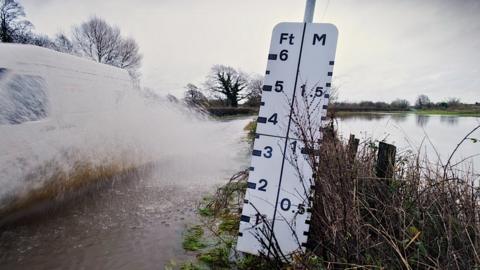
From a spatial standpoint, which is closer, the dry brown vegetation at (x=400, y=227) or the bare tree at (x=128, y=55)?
the dry brown vegetation at (x=400, y=227)

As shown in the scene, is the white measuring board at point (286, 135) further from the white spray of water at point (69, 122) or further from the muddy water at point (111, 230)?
the white spray of water at point (69, 122)

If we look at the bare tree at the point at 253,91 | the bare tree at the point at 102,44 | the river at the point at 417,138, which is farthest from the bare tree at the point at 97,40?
the river at the point at 417,138

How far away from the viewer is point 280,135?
3102 mm

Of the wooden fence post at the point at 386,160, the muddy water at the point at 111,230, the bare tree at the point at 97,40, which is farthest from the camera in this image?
the bare tree at the point at 97,40

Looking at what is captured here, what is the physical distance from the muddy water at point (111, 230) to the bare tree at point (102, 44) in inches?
1642

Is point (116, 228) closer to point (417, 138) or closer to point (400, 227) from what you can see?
point (400, 227)

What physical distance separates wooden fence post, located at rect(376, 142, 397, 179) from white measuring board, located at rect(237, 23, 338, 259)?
1.52 meters

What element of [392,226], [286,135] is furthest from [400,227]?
[286,135]

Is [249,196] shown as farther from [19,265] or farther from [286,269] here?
[19,265]

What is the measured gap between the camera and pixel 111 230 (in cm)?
445

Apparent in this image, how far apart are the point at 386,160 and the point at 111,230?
3.96 metres

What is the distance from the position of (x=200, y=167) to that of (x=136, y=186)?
2.70 meters

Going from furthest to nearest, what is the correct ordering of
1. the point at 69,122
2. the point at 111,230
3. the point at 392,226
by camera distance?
the point at 69,122
the point at 111,230
the point at 392,226

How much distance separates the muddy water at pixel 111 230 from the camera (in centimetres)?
362
